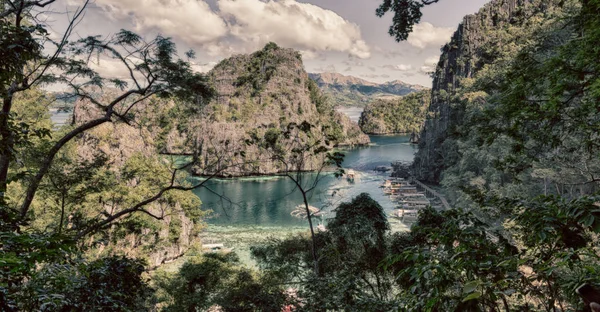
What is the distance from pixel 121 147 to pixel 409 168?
142 ft

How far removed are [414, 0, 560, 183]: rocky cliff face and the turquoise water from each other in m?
9.14

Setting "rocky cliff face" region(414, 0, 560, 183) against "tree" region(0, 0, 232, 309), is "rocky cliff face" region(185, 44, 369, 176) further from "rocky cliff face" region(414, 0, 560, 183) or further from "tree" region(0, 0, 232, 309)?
"tree" region(0, 0, 232, 309)

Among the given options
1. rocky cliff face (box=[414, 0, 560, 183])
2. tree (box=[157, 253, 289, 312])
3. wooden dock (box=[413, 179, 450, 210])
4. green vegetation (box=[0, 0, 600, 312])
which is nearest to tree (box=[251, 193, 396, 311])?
green vegetation (box=[0, 0, 600, 312])

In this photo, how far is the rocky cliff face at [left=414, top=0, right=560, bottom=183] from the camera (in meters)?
43.0

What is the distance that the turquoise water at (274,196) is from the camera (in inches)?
1229

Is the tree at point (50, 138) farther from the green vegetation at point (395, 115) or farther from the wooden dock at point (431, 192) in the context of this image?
the green vegetation at point (395, 115)

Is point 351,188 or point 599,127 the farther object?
point 351,188

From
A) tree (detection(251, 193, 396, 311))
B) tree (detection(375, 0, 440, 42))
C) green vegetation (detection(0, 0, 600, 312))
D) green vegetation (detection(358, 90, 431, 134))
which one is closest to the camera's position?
green vegetation (detection(0, 0, 600, 312))

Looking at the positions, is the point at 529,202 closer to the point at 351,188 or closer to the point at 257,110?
the point at 351,188

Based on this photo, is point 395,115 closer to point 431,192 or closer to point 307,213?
point 431,192

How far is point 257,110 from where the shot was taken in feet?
207

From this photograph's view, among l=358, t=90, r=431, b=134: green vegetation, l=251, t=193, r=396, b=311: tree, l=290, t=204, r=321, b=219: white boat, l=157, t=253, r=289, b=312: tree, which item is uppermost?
l=358, t=90, r=431, b=134: green vegetation

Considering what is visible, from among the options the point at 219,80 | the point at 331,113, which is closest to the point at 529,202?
the point at 219,80

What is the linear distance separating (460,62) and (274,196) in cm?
4468
